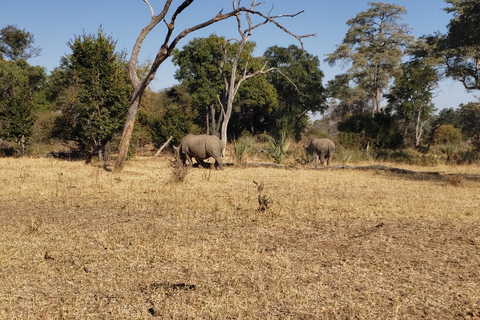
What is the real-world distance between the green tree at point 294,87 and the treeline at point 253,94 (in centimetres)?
10

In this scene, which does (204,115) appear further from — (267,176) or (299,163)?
(267,176)

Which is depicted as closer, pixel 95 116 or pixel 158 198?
pixel 158 198

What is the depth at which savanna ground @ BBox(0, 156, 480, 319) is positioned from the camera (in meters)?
3.85

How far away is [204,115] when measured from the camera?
38125mm

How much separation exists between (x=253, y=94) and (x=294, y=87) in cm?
490

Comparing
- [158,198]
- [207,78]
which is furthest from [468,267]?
[207,78]

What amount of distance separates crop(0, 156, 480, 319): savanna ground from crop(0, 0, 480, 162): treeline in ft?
27.4

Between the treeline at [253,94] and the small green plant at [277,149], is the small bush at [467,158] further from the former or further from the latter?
the small green plant at [277,149]

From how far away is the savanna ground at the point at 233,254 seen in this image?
385 cm

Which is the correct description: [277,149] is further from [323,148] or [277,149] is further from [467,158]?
[467,158]

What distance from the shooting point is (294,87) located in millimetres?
36531

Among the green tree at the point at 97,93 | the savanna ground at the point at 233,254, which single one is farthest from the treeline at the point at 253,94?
the savanna ground at the point at 233,254

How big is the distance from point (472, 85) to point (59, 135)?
2100 cm

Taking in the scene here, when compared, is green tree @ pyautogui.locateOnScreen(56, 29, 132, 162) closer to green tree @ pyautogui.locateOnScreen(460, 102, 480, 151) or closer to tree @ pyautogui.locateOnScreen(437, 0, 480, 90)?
tree @ pyautogui.locateOnScreen(437, 0, 480, 90)
